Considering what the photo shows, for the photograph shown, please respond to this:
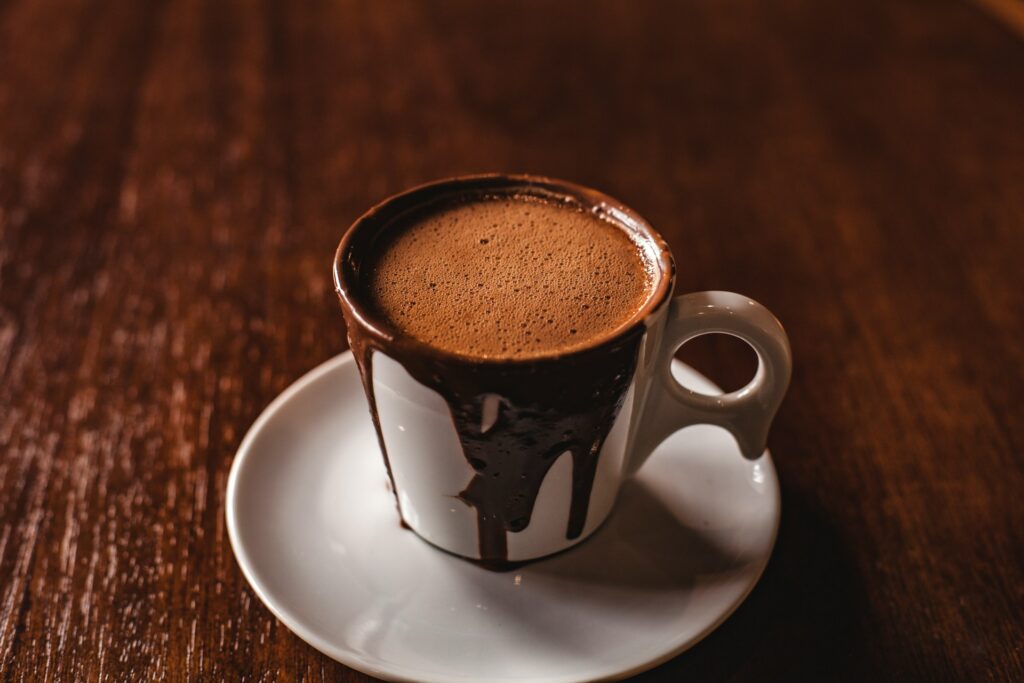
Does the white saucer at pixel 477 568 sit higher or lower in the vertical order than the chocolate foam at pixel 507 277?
lower

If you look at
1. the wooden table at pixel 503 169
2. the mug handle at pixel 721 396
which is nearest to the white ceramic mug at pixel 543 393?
the mug handle at pixel 721 396

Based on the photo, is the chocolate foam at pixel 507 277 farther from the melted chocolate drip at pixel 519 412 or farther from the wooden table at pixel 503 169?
the wooden table at pixel 503 169

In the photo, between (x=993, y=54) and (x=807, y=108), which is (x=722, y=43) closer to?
(x=807, y=108)

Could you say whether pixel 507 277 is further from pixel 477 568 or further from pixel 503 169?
pixel 503 169

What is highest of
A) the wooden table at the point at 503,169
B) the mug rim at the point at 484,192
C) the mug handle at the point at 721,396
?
the mug rim at the point at 484,192

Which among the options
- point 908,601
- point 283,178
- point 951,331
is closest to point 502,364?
point 908,601

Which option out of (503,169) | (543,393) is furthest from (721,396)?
(503,169)

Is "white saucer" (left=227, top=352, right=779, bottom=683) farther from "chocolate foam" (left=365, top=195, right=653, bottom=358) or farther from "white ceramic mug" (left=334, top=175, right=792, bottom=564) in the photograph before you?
"chocolate foam" (left=365, top=195, right=653, bottom=358)
